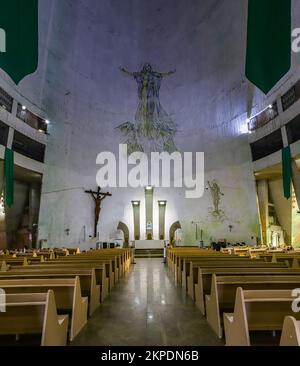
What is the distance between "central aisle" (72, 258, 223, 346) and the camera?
2.31m

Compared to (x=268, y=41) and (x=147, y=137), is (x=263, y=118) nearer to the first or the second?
(x=147, y=137)

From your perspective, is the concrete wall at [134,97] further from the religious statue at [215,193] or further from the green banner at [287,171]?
the green banner at [287,171]

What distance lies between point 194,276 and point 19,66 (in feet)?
13.0

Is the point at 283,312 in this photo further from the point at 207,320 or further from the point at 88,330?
the point at 88,330

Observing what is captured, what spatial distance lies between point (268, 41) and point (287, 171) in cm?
719

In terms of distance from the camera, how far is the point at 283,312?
206 cm

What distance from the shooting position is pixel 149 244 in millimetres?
13703

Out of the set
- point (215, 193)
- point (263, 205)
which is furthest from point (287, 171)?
point (215, 193)

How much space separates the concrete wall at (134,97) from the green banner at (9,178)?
3.00m

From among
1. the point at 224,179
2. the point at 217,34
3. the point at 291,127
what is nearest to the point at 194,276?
the point at 291,127

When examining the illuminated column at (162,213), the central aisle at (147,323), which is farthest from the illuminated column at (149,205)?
the central aisle at (147,323)

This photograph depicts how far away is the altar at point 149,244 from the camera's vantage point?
1364 cm

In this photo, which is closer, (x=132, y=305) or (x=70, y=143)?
(x=132, y=305)

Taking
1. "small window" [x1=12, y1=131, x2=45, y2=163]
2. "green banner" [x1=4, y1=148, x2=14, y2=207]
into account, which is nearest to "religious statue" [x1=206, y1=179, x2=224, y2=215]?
"small window" [x1=12, y1=131, x2=45, y2=163]
